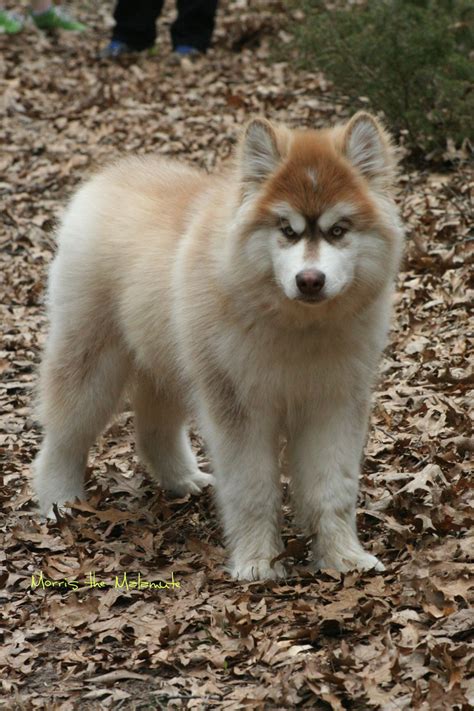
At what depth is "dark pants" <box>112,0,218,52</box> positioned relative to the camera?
13.8 meters

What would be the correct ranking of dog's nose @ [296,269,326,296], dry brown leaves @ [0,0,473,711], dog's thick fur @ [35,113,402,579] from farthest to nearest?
dog's thick fur @ [35,113,402,579] → dog's nose @ [296,269,326,296] → dry brown leaves @ [0,0,473,711]

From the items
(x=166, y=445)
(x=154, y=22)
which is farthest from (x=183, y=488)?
(x=154, y=22)

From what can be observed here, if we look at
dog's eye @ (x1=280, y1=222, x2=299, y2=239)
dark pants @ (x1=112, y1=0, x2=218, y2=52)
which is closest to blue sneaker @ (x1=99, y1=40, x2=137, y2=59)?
dark pants @ (x1=112, y1=0, x2=218, y2=52)

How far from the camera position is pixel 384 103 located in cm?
970

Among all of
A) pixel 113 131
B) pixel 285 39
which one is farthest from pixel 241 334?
pixel 285 39

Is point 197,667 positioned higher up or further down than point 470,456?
further down

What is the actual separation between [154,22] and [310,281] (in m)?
10.8

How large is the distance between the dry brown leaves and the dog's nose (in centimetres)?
121

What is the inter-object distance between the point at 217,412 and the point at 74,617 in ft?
3.40

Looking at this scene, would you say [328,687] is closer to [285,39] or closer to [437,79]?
[437,79]

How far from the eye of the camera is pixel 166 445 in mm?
5953

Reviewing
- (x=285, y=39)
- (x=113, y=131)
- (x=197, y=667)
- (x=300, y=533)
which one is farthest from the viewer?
(x=285, y=39)

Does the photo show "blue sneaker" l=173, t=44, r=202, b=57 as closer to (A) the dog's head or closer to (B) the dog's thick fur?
(B) the dog's thick fur

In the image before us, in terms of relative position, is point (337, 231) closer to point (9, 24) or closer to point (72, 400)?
point (72, 400)
